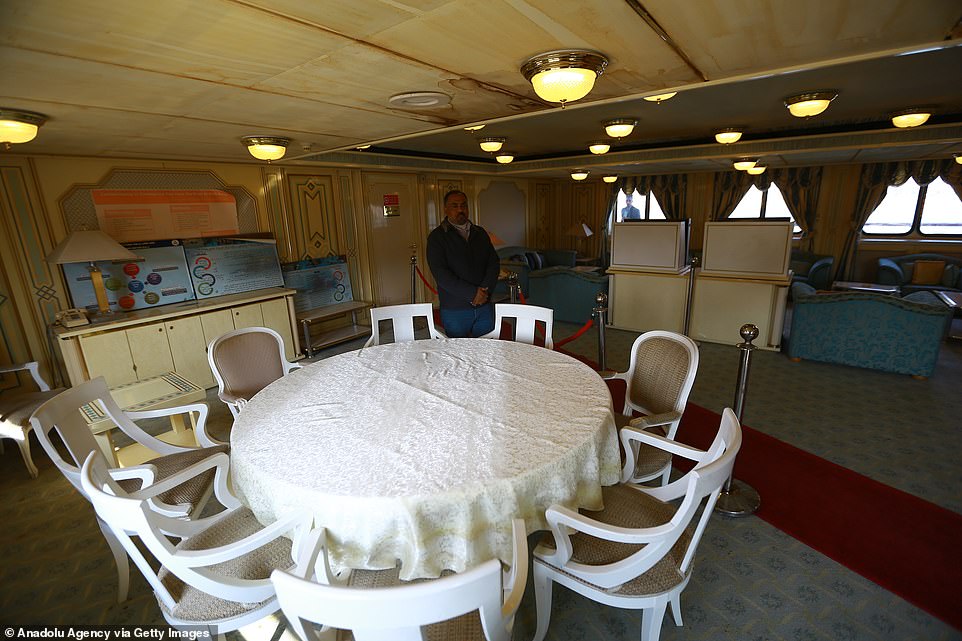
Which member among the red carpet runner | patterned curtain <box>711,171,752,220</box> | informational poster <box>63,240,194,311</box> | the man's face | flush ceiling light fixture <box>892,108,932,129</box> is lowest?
the red carpet runner

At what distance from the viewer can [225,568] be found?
4.62 feet

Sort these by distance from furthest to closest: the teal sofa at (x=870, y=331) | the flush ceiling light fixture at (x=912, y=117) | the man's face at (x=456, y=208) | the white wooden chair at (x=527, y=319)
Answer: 1. the flush ceiling light fixture at (x=912, y=117)
2. the teal sofa at (x=870, y=331)
3. the man's face at (x=456, y=208)
4. the white wooden chair at (x=527, y=319)

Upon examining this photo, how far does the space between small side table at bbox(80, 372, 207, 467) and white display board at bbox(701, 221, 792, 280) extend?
485cm

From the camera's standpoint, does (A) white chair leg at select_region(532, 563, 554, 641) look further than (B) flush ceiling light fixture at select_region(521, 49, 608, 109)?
No

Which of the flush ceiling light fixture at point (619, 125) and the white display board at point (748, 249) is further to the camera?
the white display board at point (748, 249)

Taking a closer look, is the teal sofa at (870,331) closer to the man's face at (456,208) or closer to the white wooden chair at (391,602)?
the man's face at (456,208)

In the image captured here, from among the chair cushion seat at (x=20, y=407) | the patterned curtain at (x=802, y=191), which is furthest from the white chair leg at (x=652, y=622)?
the patterned curtain at (x=802, y=191)

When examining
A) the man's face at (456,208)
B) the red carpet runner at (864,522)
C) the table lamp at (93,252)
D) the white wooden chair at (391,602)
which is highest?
the man's face at (456,208)

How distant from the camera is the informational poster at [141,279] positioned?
12.0ft

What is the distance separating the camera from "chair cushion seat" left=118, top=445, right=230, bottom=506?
1.76 metres

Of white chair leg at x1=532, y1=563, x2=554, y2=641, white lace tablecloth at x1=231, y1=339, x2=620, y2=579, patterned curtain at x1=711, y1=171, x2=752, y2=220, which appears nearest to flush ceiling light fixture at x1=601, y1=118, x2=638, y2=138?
white lace tablecloth at x1=231, y1=339, x2=620, y2=579

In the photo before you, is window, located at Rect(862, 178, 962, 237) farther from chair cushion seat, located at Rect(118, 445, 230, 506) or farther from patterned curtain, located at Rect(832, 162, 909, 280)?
chair cushion seat, located at Rect(118, 445, 230, 506)

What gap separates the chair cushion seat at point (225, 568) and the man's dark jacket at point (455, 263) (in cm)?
199

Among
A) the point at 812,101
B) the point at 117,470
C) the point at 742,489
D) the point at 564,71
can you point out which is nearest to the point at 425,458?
the point at 117,470
